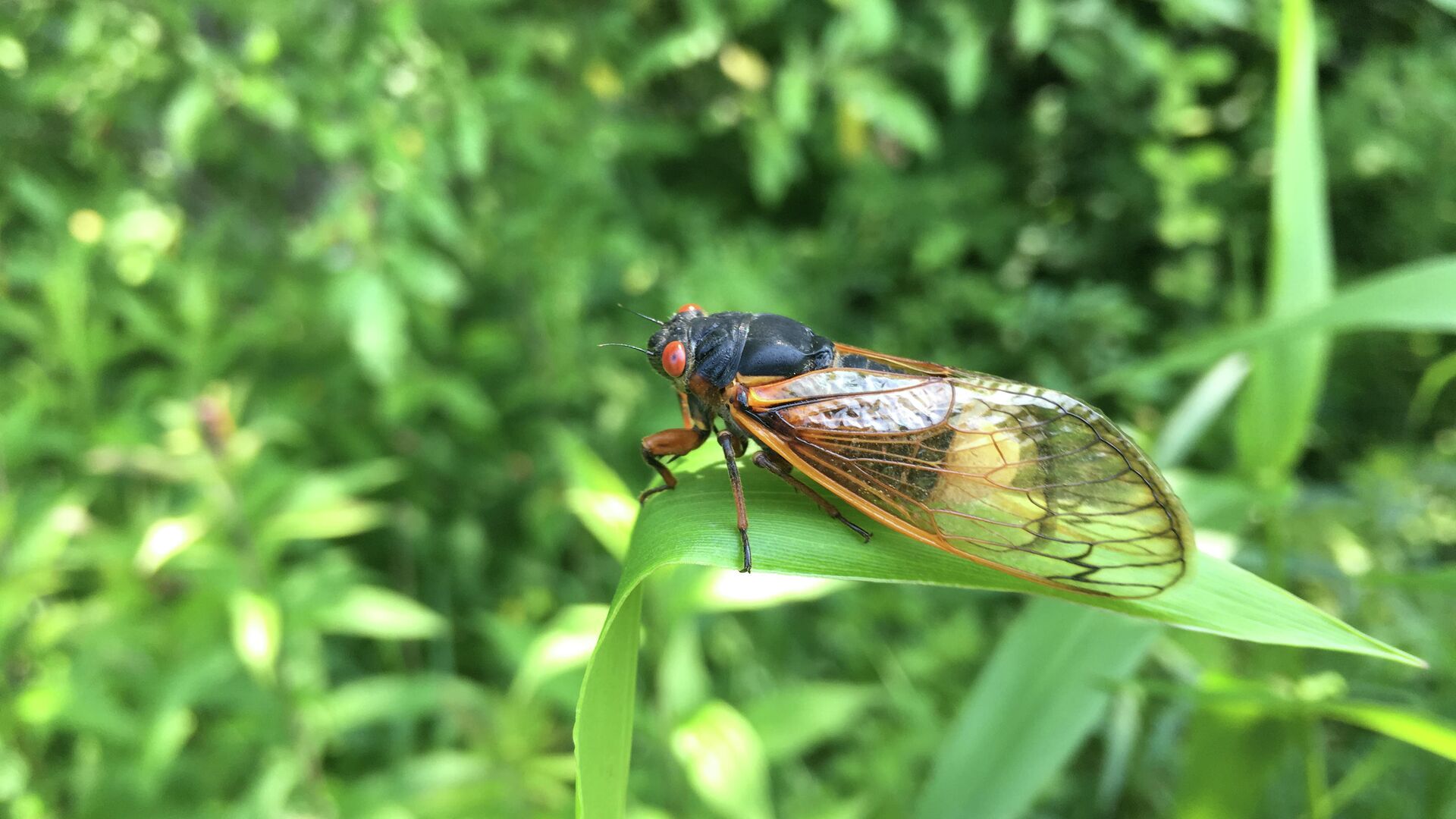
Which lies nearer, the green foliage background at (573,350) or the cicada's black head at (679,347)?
the cicada's black head at (679,347)

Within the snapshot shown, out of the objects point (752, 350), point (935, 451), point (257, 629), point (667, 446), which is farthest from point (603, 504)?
point (257, 629)

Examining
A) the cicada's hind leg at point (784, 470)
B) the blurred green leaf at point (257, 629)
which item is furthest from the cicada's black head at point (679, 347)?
the blurred green leaf at point (257, 629)

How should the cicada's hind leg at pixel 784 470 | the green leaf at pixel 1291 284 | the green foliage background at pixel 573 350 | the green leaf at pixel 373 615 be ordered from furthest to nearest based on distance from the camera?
the green leaf at pixel 373 615
the green foliage background at pixel 573 350
the green leaf at pixel 1291 284
the cicada's hind leg at pixel 784 470

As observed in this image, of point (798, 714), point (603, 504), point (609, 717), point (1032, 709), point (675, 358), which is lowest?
point (798, 714)

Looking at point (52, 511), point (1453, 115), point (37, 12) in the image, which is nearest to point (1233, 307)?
point (1453, 115)

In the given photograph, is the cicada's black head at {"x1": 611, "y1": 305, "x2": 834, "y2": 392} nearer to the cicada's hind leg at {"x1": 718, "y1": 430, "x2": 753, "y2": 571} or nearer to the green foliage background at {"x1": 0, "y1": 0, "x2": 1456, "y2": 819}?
the cicada's hind leg at {"x1": 718, "y1": 430, "x2": 753, "y2": 571}

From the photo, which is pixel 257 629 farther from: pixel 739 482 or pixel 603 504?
pixel 739 482

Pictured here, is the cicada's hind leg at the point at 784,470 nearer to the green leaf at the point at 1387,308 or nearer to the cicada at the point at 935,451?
the cicada at the point at 935,451
